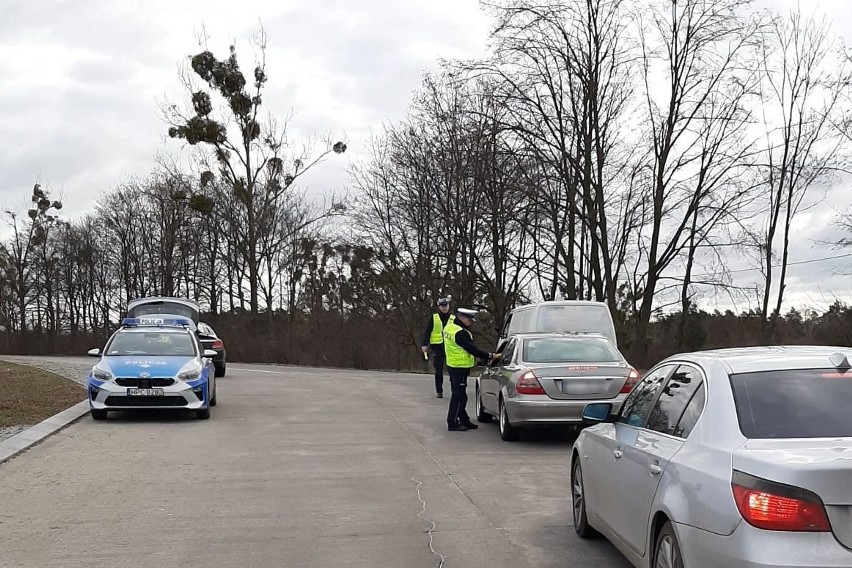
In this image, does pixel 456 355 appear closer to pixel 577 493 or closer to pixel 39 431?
pixel 39 431

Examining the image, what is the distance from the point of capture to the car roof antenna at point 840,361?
5.01m

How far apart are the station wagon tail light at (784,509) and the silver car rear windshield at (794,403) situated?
515 mm

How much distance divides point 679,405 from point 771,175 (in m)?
27.4

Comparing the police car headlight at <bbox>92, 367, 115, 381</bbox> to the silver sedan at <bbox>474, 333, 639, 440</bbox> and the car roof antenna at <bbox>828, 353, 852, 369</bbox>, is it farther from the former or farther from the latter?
the car roof antenna at <bbox>828, 353, 852, 369</bbox>

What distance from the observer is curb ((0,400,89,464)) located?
38.2ft

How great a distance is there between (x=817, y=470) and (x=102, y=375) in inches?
497

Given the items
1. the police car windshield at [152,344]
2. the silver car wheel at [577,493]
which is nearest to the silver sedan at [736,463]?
→ the silver car wheel at [577,493]

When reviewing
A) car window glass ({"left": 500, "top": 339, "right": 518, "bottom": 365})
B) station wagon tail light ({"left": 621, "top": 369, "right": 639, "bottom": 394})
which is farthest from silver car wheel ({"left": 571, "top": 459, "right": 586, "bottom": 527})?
car window glass ({"left": 500, "top": 339, "right": 518, "bottom": 365})

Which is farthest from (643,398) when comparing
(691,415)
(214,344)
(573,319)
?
(214,344)

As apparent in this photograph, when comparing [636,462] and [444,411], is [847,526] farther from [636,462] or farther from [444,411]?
[444,411]

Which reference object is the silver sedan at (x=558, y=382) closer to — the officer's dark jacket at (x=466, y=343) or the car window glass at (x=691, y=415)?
the officer's dark jacket at (x=466, y=343)

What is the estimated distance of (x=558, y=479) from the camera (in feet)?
32.7

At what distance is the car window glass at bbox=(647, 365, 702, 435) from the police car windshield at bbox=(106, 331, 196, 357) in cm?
1150

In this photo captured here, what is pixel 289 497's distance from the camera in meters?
8.92
